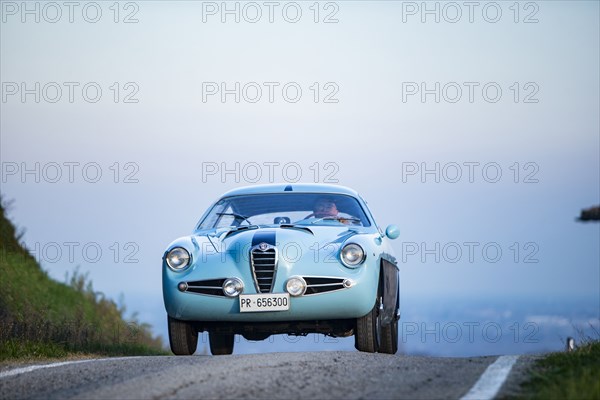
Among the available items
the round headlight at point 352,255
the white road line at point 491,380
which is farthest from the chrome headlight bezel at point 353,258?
the white road line at point 491,380

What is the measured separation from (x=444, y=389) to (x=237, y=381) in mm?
1367

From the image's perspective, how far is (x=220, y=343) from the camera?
1230cm

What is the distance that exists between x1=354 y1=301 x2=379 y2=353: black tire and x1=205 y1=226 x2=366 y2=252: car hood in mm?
752

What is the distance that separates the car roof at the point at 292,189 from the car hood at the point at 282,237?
1.10 metres

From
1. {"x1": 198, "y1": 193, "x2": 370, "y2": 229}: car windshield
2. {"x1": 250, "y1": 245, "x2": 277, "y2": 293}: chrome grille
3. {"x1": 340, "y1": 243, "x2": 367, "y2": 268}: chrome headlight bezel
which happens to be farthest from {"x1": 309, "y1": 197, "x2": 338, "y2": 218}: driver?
{"x1": 250, "y1": 245, "x2": 277, "y2": 293}: chrome grille

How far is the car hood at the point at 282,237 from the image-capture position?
10.3 m

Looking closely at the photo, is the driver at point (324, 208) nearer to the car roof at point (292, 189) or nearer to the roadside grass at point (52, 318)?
the car roof at point (292, 189)

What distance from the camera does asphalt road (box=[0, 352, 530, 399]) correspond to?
6.88m

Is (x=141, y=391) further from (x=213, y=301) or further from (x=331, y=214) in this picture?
(x=331, y=214)

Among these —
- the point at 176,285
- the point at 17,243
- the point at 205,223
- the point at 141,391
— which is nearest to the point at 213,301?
the point at 176,285

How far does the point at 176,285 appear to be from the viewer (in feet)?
34.2

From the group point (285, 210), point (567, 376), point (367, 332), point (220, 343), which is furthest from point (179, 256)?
point (567, 376)

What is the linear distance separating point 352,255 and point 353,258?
3cm

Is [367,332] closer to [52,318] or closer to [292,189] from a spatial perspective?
[292,189]
